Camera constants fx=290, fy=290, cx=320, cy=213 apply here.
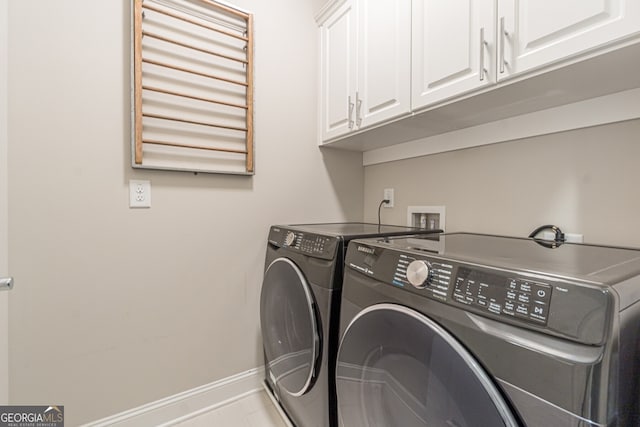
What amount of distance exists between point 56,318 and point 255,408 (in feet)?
3.27

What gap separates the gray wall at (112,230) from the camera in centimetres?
113

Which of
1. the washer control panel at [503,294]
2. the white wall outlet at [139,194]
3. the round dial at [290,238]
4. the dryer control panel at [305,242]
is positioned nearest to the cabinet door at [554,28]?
the washer control panel at [503,294]

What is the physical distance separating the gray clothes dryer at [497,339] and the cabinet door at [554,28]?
0.54m

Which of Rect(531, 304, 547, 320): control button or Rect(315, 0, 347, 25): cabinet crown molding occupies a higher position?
Rect(315, 0, 347, 25): cabinet crown molding

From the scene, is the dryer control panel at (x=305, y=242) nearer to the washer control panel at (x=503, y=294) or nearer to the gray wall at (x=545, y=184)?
the washer control panel at (x=503, y=294)

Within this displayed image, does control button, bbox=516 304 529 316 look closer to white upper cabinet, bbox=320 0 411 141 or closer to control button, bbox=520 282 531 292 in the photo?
control button, bbox=520 282 531 292

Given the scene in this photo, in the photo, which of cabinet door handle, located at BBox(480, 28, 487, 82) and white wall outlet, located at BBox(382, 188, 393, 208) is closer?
cabinet door handle, located at BBox(480, 28, 487, 82)

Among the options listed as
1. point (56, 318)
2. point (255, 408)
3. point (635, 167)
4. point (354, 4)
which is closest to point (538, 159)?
point (635, 167)

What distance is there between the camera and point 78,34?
3.89 ft

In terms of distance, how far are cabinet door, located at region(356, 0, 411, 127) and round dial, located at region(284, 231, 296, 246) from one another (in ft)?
→ 2.11

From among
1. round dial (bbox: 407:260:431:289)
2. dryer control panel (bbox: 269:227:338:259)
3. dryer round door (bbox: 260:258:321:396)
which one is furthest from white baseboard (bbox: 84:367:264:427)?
round dial (bbox: 407:260:431:289)

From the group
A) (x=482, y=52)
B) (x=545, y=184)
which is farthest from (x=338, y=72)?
(x=545, y=184)

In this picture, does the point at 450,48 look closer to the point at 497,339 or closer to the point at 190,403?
the point at 497,339

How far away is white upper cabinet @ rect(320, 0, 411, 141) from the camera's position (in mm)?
1228
